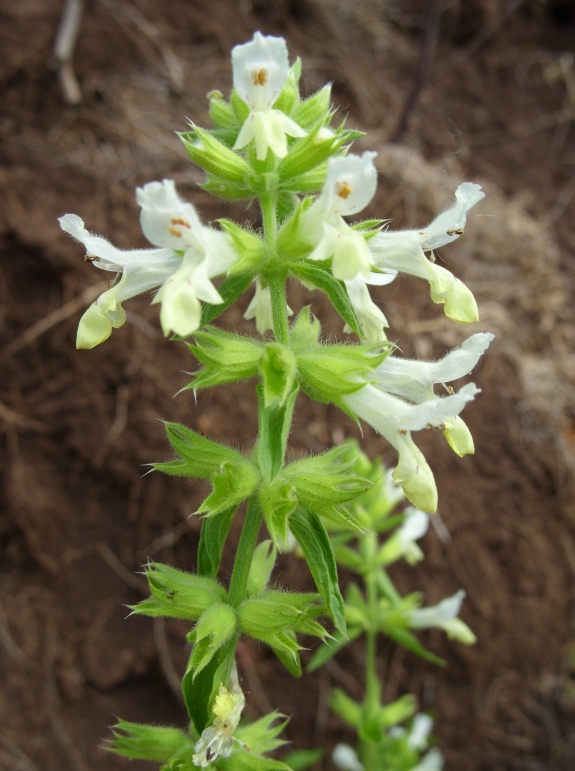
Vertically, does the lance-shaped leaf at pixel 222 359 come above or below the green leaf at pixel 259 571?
above

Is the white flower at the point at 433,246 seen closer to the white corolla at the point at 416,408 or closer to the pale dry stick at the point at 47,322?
the white corolla at the point at 416,408

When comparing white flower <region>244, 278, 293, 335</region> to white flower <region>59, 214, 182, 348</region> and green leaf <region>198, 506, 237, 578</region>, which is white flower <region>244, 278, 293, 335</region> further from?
green leaf <region>198, 506, 237, 578</region>

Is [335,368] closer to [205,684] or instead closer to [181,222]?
[181,222]

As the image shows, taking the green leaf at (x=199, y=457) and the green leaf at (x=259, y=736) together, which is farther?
the green leaf at (x=259, y=736)

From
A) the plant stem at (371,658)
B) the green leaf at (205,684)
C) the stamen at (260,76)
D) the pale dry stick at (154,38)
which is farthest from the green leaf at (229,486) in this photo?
the pale dry stick at (154,38)

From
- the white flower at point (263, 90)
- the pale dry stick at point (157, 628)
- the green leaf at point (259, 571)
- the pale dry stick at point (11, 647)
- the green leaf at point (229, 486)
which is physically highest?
the white flower at point (263, 90)

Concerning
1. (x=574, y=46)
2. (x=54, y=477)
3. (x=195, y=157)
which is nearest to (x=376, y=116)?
(x=574, y=46)

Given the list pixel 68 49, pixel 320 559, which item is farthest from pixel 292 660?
pixel 68 49
